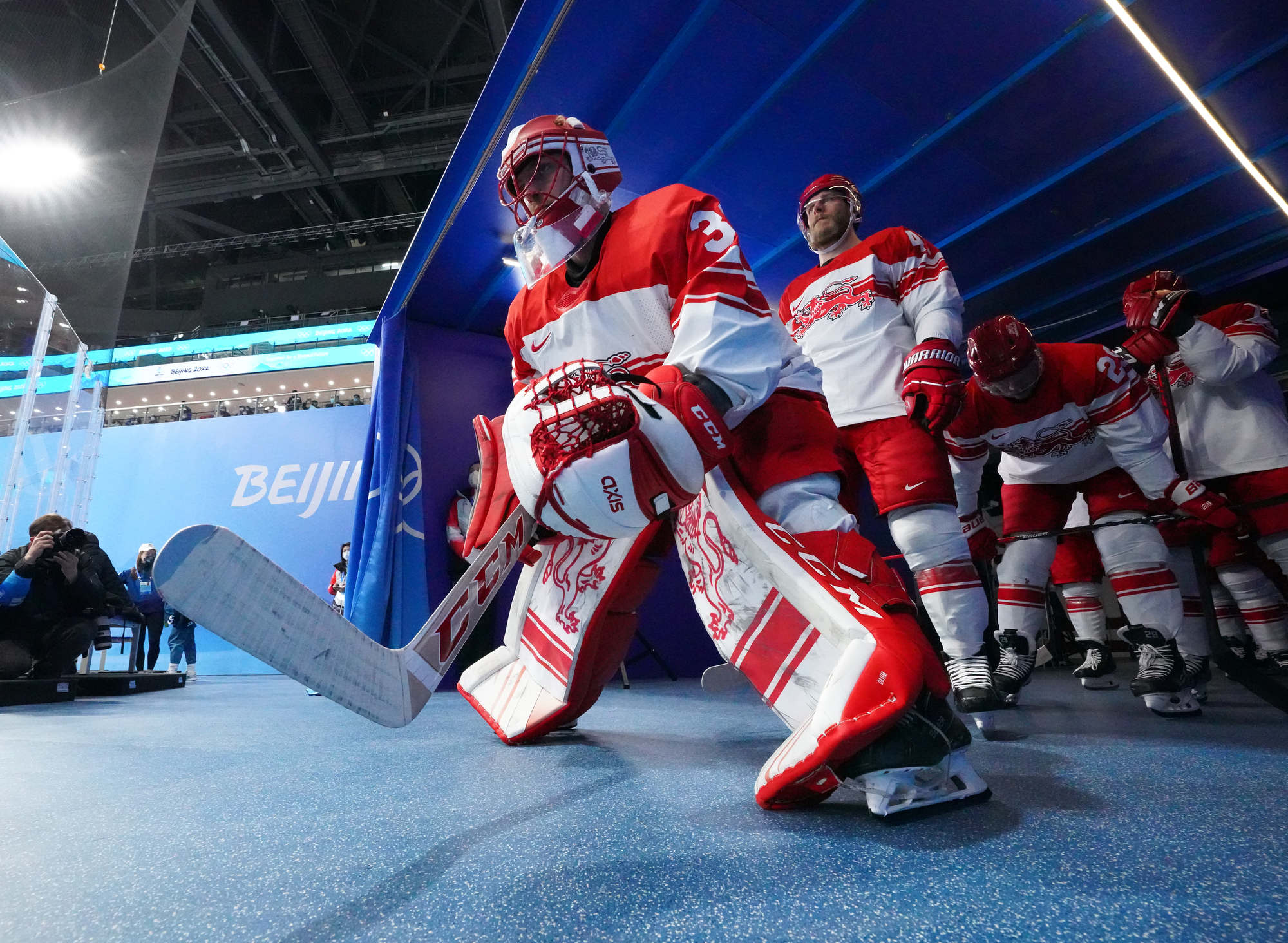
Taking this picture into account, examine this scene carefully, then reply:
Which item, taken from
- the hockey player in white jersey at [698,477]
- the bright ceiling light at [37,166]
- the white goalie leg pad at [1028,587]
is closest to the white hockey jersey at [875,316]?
the hockey player in white jersey at [698,477]

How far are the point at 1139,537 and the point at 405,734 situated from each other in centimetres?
228

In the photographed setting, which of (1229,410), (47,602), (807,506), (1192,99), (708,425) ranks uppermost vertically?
(1192,99)

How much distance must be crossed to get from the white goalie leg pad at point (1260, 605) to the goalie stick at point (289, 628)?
3011mm

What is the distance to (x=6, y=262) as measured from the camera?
664cm

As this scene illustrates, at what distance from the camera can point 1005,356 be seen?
1.90m

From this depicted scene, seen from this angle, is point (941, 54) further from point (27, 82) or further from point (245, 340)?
point (245, 340)

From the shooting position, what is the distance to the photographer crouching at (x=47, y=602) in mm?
3076

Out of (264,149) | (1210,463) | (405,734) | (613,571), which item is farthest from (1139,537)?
(264,149)

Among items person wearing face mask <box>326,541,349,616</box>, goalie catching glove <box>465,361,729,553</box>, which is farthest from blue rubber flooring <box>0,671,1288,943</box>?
person wearing face mask <box>326,541,349,616</box>

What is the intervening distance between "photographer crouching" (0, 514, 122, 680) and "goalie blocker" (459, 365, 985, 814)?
3.39m

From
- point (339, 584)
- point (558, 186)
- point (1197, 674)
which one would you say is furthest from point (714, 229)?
point (339, 584)

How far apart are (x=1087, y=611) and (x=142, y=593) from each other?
21.5 ft

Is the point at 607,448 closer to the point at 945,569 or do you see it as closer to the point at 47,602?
the point at 945,569

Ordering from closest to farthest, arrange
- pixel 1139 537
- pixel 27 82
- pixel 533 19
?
pixel 1139 537 < pixel 533 19 < pixel 27 82
